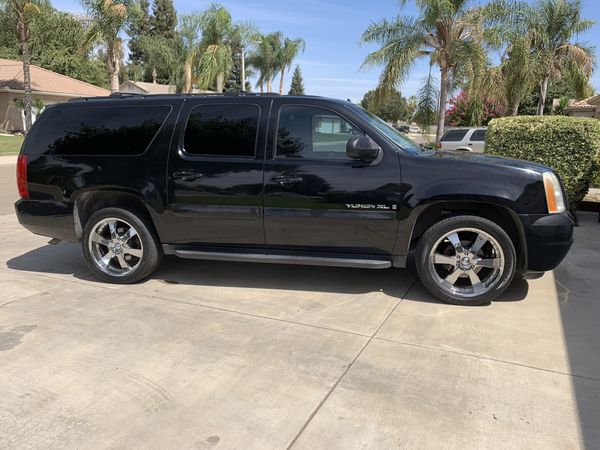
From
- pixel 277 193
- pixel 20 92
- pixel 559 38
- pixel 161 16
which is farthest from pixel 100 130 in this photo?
pixel 161 16

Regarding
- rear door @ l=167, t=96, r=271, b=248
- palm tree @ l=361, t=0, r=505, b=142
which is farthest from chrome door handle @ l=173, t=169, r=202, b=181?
palm tree @ l=361, t=0, r=505, b=142

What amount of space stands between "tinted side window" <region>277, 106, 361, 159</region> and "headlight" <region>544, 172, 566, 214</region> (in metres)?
1.70

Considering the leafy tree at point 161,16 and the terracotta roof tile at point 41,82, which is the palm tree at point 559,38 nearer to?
the terracotta roof tile at point 41,82

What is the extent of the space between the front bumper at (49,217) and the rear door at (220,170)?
118cm

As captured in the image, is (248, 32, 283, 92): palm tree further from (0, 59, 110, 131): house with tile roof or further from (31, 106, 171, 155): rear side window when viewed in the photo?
(31, 106, 171, 155): rear side window

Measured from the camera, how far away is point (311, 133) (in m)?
4.64

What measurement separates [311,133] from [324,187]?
0.54 metres

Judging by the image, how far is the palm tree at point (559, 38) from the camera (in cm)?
1967

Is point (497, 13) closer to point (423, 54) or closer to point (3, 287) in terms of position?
point (423, 54)

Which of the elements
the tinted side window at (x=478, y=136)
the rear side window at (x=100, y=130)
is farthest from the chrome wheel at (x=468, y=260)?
the tinted side window at (x=478, y=136)

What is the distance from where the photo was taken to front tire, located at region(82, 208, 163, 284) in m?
5.09

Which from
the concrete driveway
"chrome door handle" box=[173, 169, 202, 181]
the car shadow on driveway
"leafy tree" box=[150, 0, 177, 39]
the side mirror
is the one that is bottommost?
the concrete driveway

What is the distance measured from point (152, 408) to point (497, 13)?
15.5 metres

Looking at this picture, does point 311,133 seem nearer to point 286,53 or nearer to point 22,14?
point 22,14
